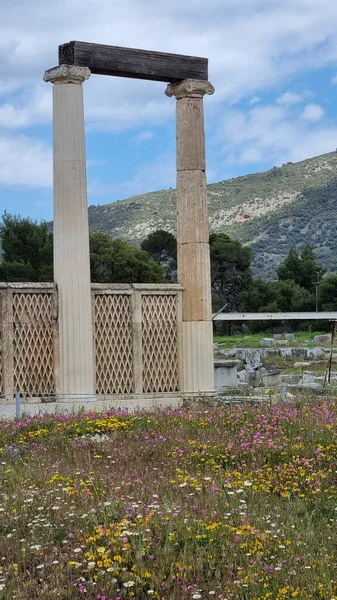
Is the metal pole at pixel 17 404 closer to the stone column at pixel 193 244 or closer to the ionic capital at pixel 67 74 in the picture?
the stone column at pixel 193 244

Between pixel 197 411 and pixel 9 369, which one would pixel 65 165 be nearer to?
pixel 9 369

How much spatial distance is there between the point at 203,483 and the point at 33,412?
775 cm

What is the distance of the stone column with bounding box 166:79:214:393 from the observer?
796 inches

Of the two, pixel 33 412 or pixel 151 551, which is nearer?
pixel 151 551

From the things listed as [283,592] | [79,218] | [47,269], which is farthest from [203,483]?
[47,269]

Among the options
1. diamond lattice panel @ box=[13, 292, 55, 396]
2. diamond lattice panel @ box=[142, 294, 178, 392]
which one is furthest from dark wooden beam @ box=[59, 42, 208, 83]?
diamond lattice panel @ box=[13, 292, 55, 396]

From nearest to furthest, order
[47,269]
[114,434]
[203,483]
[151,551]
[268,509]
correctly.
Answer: [151,551], [268,509], [203,483], [114,434], [47,269]

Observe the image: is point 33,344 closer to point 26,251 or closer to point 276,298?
point 26,251

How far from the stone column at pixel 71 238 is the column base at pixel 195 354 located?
225 centimetres

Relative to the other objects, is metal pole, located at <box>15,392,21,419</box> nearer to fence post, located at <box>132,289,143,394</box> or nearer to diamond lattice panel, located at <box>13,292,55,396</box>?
diamond lattice panel, located at <box>13,292,55,396</box>

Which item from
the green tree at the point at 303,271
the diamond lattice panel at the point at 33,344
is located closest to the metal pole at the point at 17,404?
the diamond lattice panel at the point at 33,344

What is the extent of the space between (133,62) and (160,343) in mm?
5524

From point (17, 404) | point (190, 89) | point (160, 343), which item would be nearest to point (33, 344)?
point (17, 404)

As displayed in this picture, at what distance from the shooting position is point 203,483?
428 inches
